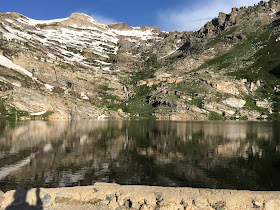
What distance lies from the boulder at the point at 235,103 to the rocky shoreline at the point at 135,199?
185m

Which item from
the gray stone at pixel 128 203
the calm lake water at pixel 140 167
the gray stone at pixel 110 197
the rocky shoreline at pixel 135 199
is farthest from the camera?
the calm lake water at pixel 140 167

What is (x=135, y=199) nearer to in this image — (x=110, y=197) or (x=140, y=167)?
(x=110, y=197)

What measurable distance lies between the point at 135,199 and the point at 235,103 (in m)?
194

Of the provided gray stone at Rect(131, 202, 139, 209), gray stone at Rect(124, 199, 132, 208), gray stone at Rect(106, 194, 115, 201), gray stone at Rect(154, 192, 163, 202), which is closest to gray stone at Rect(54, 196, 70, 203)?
gray stone at Rect(106, 194, 115, 201)

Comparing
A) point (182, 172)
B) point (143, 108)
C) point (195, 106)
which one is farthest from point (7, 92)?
point (182, 172)

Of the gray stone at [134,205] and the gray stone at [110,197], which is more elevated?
the gray stone at [110,197]

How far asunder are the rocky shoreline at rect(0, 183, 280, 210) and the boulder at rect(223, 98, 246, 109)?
185 metres

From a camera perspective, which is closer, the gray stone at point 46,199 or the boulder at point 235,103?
the gray stone at point 46,199

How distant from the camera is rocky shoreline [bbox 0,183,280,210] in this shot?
56.3 ft

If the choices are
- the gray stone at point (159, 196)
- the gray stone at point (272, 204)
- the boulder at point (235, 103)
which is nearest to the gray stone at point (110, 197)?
the gray stone at point (159, 196)

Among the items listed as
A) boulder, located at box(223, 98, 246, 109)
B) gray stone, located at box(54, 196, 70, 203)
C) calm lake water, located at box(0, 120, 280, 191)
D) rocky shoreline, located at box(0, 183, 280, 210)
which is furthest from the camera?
boulder, located at box(223, 98, 246, 109)

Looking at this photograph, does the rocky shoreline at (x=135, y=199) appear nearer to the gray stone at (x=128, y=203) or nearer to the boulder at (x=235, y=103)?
the gray stone at (x=128, y=203)

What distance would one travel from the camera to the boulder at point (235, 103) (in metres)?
190

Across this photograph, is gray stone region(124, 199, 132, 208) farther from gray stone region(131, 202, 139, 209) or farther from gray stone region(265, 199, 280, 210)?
gray stone region(265, 199, 280, 210)
